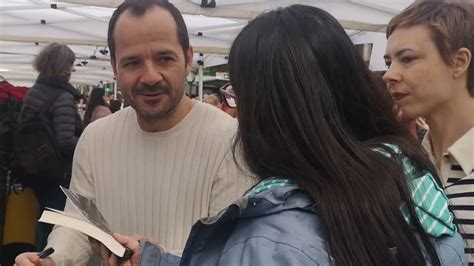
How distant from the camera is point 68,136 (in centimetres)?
335

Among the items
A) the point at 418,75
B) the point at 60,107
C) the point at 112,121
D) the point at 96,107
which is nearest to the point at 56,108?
the point at 60,107

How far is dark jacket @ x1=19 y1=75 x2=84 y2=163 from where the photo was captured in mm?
3332

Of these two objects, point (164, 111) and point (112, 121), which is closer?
point (164, 111)

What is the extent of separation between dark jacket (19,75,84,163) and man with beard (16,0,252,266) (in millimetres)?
1765

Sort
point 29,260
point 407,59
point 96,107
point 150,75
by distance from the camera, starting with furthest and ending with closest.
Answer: point 96,107, point 150,75, point 407,59, point 29,260

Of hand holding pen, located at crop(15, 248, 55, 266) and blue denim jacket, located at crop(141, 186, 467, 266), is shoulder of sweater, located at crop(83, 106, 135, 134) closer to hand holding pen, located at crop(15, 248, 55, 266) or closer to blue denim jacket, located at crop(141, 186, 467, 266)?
hand holding pen, located at crop(15, 248, 55, 266)

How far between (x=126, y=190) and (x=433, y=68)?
0.92m

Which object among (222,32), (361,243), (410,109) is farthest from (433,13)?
(222,32)

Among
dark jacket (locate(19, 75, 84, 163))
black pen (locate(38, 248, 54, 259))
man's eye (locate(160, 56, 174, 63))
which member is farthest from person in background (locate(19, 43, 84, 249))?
black pen (locate(38, 248, 54, 259))

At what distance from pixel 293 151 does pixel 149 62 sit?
32.3 inches

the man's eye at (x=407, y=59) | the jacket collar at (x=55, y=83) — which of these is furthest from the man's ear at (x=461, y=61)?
the jacket collar at (x=55, y=83)

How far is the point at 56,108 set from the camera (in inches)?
133

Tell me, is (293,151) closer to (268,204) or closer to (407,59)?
(268,204)

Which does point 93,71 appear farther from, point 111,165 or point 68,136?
point 111,165
